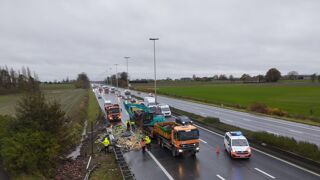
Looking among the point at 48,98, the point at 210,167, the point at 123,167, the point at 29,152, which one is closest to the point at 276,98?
the point at 48,98

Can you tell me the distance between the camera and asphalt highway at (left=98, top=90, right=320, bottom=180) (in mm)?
20453

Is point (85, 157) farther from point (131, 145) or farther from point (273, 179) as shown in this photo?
point (273, 179)

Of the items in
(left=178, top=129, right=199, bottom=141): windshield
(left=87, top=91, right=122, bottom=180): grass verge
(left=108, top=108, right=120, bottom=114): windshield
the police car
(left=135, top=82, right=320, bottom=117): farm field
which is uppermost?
(left=178, top=129, right=199, bottom=141): windshield

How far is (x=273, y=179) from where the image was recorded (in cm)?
1947

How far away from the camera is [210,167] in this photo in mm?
22672

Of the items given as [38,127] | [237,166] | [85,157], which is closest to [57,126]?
[38,127]

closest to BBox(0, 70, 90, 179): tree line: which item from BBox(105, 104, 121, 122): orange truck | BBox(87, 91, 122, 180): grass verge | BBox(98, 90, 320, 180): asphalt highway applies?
BBox(87, 91, 122, 180): grass verge

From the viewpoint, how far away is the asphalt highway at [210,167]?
67.1ft

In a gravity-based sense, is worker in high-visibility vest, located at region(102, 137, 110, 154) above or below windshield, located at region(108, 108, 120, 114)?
below

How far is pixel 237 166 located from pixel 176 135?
5154mm

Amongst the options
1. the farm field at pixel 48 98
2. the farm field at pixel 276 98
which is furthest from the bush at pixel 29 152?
the farm field at pixel 276 98

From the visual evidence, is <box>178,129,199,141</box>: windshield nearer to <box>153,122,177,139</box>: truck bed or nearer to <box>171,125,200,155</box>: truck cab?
<box>171,125,200,155</box>: truck cab

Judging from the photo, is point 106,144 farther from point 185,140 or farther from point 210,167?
point 210,167

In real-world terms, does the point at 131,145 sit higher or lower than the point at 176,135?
lower
